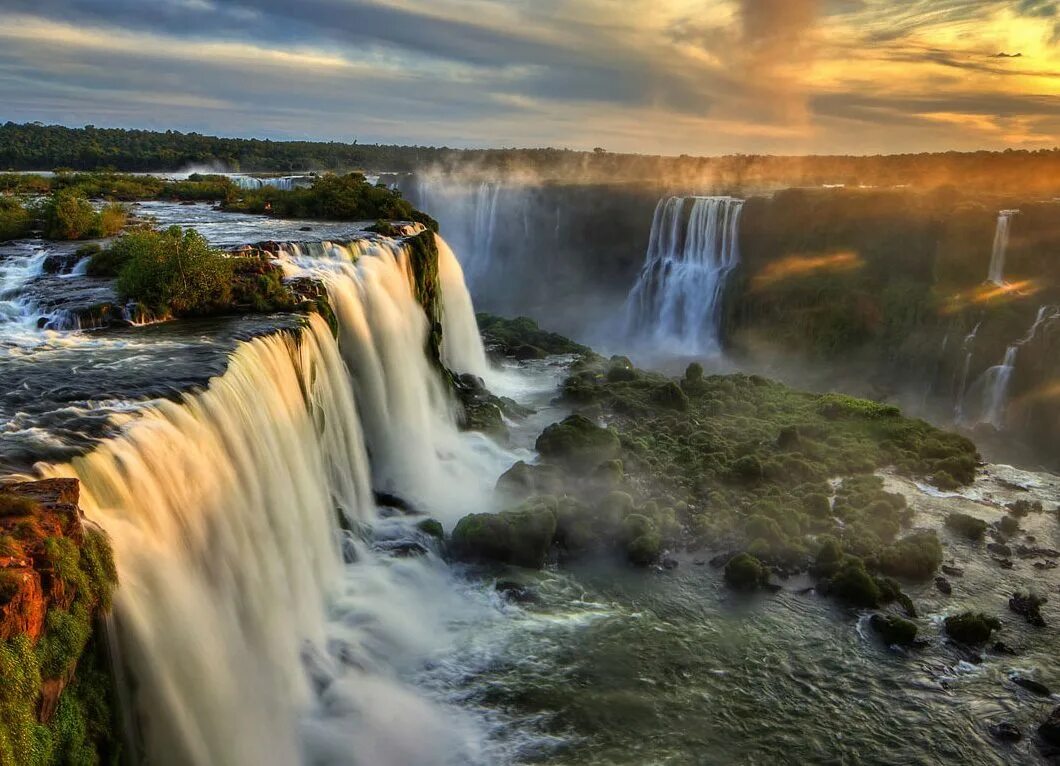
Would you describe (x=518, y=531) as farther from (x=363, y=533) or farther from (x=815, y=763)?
(x=815, y=763)

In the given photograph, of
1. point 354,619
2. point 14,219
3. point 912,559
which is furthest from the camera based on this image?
point 14,219

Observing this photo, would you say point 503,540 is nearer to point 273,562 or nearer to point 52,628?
point 273,562

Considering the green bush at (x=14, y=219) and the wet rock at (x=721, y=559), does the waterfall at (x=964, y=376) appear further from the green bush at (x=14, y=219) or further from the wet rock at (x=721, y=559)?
the green bush at (x=14, y=219)

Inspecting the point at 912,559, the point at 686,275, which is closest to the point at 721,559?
the point at 912,559

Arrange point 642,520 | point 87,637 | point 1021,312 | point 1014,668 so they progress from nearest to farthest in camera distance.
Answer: point 87,637, point 1014,668, point 642,520, point 1021,312

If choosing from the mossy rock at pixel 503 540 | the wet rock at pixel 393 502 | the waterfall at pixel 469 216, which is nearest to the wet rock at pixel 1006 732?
the mossy rock at pixel 503 540

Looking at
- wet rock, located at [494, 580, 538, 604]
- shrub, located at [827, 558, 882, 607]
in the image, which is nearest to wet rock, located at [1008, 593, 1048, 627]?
shrub, located at [827, 558, 882, 607]

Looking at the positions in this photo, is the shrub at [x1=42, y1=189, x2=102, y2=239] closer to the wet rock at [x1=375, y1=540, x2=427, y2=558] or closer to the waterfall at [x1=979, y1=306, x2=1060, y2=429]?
the wet rock at [x1=375, y1=540, x2=427, y2=558]

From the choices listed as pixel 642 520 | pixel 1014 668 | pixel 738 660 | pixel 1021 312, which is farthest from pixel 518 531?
pixel 1021 312
